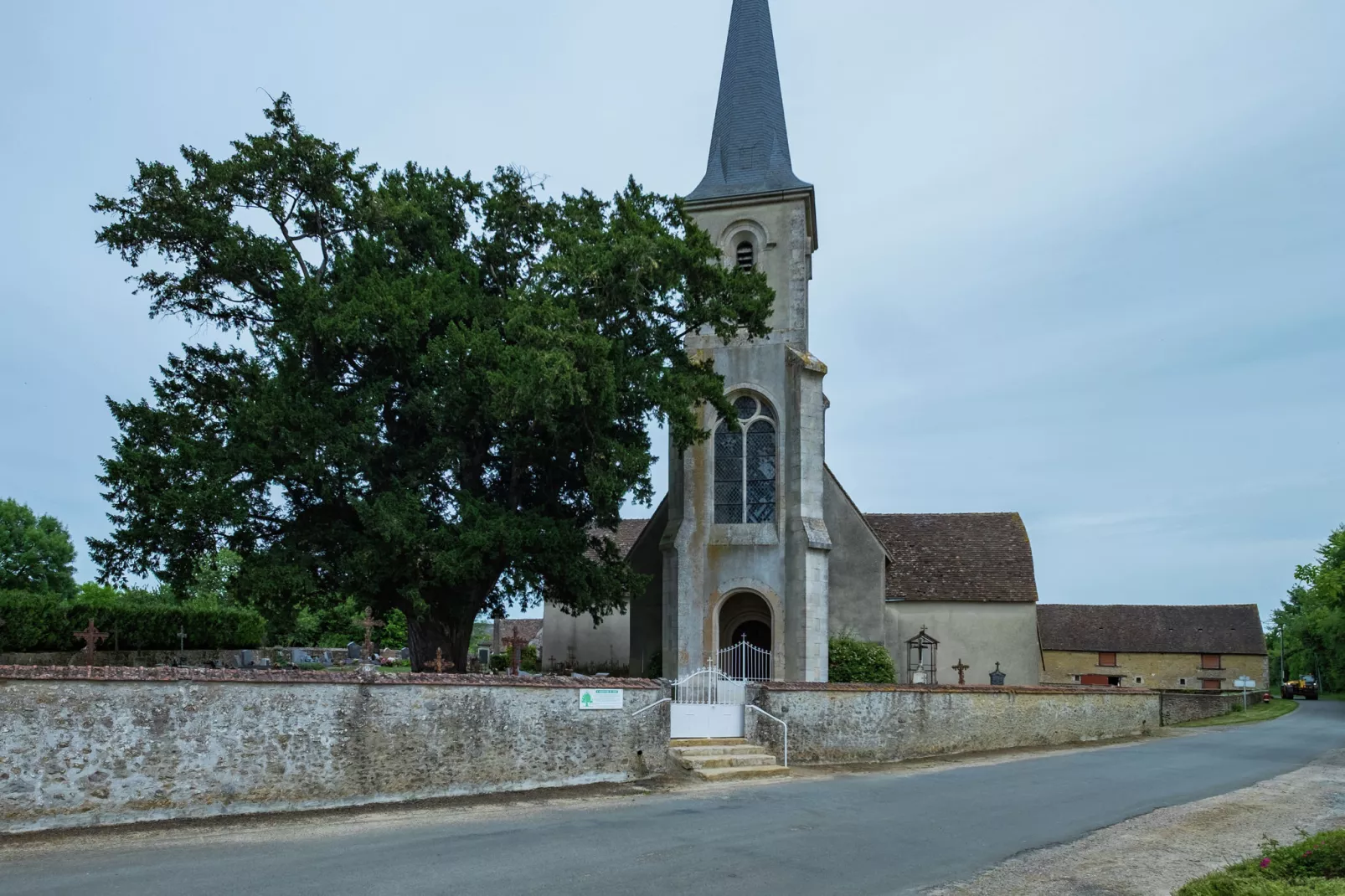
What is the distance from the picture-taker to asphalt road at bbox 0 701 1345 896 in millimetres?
9180

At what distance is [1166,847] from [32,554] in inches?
2238

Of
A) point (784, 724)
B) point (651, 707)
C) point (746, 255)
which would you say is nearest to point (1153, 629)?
point (746, 255)

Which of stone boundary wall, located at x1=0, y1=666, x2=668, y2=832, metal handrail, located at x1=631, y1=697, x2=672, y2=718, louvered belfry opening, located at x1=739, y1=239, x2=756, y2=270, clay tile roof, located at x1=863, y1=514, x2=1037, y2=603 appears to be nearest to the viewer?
stone boundary wall, located at x1=0, y1=666, x2=668, y2=832

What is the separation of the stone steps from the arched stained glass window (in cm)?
888

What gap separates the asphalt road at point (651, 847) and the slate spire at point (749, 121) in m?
17.8

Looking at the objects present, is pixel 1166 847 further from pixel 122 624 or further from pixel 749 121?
pixel 122 624

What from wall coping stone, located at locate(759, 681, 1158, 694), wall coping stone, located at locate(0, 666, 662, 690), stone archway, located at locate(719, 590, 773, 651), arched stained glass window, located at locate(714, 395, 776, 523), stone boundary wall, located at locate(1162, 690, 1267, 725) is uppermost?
arched stained glass window, located at locate(714, 395, 776, 523)

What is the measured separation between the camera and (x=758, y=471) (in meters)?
26.9

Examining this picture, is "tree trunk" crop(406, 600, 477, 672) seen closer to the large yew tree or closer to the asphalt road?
the large yew tree

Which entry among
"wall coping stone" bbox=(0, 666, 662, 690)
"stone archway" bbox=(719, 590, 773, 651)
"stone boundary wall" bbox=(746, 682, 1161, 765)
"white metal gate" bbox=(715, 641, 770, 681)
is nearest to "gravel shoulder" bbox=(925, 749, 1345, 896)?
"stone boundary wall" bbox=(746, 682, 1161, 765)

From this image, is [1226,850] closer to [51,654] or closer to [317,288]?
[317,288]

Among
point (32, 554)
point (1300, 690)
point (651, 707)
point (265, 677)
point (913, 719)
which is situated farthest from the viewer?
point (1300, 690)

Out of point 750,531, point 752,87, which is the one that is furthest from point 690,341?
point 752,87

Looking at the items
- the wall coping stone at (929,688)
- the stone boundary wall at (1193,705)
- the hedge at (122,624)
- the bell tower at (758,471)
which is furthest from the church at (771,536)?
the hedge at (122,624)
